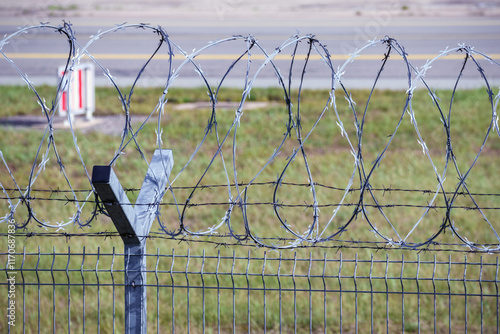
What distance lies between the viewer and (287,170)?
6723 mm

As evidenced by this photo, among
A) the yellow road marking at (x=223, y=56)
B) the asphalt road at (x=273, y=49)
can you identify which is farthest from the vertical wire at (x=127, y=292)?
the yellow road marking at (x=223, y=56)

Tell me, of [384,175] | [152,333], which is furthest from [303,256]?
[384,175]

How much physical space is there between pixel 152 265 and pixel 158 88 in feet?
17.1

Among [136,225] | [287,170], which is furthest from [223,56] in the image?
[136,225]

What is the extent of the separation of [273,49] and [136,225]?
1046 cm

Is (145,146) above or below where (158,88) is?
below

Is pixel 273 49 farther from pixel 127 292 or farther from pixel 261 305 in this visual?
pixel 127 292

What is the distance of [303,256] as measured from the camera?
5031 mm

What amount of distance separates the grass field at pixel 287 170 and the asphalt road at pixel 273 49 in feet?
3.69

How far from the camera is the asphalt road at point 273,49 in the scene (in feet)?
34.8

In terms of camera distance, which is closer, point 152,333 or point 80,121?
point 152,333

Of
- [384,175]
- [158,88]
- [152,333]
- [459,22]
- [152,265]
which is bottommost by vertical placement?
[152,333]

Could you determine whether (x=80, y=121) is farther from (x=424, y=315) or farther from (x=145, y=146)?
(x=424, y=315)

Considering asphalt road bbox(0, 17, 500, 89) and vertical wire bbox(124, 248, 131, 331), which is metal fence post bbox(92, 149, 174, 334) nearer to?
vertical wire bbox(124, 248, 131, 331)
